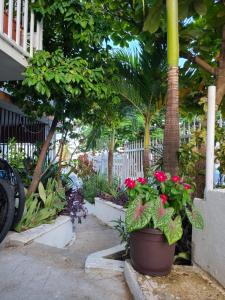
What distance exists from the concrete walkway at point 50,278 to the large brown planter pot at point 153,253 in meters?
0.33

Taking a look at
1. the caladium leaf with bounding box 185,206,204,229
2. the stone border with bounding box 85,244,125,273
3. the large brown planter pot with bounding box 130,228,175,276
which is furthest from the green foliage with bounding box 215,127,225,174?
the stone border with bounding box 85,244,125,273

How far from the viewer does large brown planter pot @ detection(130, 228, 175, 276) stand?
3.23 metres

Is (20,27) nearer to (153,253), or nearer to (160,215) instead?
(160,215)

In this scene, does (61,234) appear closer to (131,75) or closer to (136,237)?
(136,237)

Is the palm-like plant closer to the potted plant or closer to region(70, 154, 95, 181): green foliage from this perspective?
the potted plant

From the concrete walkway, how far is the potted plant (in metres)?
0.40

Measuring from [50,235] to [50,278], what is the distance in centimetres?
192

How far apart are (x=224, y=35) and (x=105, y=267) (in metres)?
3.45

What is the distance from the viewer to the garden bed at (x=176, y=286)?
2.87 meters

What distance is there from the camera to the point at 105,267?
12.3 ft

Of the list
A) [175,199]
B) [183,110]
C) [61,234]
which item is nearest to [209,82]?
[183,110]

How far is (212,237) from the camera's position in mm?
3254

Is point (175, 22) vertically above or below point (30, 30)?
below

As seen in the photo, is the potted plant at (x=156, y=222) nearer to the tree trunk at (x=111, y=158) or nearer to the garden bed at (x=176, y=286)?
the garden bed at (x=176, y=286)
